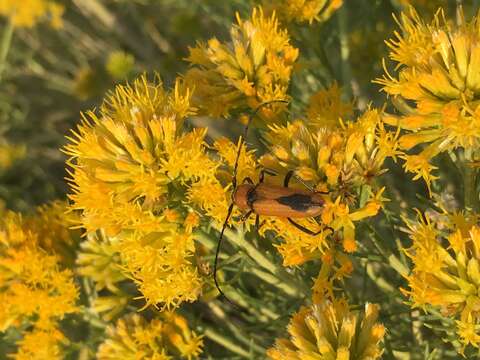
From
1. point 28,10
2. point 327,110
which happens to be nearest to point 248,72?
point 327,110

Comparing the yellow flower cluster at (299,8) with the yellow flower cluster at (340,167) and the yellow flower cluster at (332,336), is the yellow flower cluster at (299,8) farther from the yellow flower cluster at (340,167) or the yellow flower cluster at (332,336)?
the yellow flower cluster at (332,336)

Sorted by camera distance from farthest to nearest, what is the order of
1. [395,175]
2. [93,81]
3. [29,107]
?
1. [29,107]
2. [93,81]
3. [395,175]

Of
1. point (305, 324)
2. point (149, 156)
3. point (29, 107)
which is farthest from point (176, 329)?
point (29, 107)

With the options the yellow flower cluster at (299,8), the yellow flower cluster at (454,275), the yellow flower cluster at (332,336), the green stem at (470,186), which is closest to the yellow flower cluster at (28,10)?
the yellow flower cluster at (299,8)

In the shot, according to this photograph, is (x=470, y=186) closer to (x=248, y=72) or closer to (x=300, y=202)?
(x=300, y=202)

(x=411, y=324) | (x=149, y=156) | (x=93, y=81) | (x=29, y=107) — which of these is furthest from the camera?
(x=29, y=107)

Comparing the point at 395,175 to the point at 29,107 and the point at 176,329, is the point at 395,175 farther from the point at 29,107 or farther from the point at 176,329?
the point at 29,107
